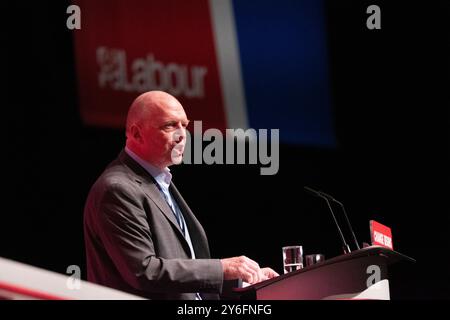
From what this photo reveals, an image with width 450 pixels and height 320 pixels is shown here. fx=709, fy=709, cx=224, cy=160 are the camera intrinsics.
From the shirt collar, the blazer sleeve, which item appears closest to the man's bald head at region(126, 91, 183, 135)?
the shirt collar

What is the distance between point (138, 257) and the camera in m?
2.38

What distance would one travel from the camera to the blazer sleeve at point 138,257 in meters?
2.38

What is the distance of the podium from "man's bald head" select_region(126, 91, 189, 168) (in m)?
0.65

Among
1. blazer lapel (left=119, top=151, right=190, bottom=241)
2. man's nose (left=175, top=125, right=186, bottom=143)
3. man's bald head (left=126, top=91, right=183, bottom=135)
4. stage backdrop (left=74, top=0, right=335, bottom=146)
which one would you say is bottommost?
blazer lapel (left=119, top=151, right=190, bottom=241)

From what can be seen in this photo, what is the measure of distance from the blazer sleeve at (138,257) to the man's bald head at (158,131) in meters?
0.28

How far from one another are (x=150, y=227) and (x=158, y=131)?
0.42 m

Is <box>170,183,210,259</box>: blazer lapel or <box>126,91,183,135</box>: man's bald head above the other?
<box>126,91,183,135</box>: man's bald head

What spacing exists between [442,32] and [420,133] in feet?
2.27

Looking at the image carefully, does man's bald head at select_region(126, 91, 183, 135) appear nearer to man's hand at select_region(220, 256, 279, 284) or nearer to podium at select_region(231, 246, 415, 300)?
man's hand at select_region(220, 256, 279, 284)

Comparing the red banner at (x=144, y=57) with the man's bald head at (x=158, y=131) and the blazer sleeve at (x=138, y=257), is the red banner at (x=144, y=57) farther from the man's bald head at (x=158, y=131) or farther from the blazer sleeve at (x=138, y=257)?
the blazer sleeve at (x=138, y=257)

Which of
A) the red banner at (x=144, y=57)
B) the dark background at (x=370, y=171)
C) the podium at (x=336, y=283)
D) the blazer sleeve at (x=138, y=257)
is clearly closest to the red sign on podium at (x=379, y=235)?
the podium at (x=336, y=283)

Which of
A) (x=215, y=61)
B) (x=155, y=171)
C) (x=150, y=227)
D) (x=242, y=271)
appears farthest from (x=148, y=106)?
(x=215, y=61)

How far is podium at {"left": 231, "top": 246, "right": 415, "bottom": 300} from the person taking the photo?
2.37 m

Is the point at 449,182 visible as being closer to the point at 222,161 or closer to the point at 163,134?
the point at 222,161
